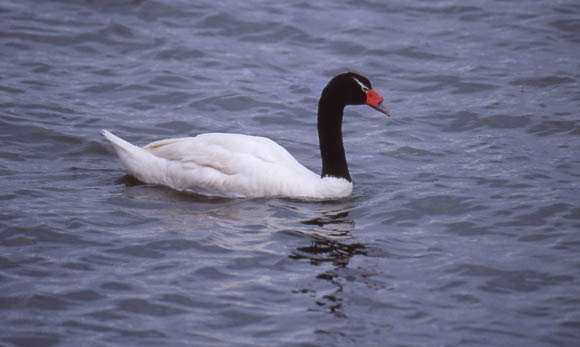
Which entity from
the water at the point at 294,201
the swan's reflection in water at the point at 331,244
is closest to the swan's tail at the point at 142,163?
the water at the point at 294,201

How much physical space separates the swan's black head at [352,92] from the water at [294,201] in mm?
1044

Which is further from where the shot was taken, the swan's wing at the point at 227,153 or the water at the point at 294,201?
the swan's wing at the point at 227,153

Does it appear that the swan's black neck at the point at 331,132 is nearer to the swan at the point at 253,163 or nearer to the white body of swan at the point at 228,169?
the swan at the point at 253,163

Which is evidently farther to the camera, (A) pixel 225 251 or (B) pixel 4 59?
(B) pixel 4 59

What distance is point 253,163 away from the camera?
8.94 meters

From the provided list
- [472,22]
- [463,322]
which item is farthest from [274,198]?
Result: [472,22]

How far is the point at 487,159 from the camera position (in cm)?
1011

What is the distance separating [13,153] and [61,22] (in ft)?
18.2

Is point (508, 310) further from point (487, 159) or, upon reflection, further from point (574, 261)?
point (487, 159)

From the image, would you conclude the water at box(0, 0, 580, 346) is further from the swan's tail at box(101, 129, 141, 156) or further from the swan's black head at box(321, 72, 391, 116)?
the swan's black head at box(321, 72, 391, 116)

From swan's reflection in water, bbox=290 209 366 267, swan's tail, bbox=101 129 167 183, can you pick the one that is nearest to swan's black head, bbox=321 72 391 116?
swan's reflection in water, bbox=290 209 366 267

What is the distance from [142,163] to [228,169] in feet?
3.32

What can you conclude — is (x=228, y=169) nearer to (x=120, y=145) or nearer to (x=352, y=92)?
(x=120, y=145)

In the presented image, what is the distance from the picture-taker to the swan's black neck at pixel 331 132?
9.16 metres
